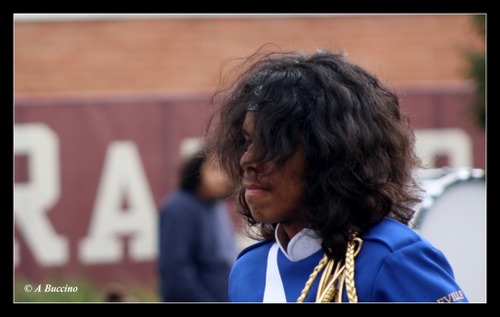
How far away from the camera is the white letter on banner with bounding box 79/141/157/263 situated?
9.43m

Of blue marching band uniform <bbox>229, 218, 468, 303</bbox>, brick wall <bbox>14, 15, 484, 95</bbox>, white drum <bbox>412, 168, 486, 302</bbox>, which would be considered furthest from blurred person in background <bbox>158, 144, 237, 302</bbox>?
brick wall <bbox>14, 15, 484, 95</bbox>

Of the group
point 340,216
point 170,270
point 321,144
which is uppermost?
point 321,144

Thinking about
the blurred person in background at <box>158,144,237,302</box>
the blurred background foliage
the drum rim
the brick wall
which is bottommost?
the blurred person in background at <box>158,144,237,302</box>

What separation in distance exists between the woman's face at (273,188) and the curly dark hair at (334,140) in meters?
0.02

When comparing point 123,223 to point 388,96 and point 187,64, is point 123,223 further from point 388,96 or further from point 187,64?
point 388,96

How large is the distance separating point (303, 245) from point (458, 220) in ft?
6.26

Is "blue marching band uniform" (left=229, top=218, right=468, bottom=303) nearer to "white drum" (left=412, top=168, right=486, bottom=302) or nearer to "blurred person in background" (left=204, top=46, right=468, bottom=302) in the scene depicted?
"blurred person in background" (left=204, top=46, right=468, bottom=302)

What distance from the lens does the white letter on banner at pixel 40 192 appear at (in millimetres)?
9211

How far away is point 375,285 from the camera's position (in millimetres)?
2395

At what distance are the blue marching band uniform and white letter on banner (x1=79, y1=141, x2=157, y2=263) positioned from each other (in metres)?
6.78

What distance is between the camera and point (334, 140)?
2.53 metres

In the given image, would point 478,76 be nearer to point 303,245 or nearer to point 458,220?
point 458,220
